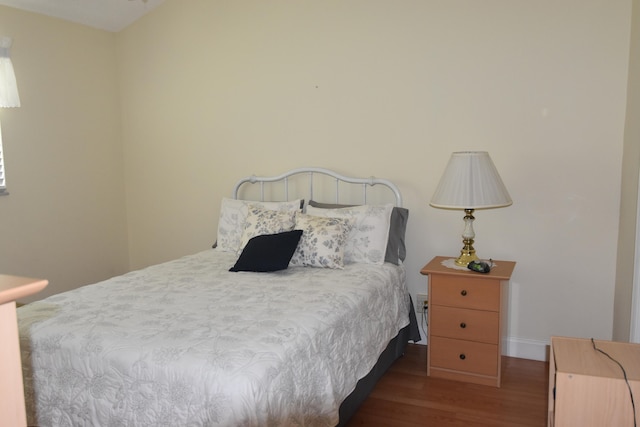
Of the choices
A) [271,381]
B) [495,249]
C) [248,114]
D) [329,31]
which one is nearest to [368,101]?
[329,31]

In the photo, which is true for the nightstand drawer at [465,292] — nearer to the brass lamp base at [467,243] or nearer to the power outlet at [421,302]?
the brass lamp base at [467,243]

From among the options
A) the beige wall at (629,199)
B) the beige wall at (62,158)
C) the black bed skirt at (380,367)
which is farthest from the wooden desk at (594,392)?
the beige wall at (62,158)

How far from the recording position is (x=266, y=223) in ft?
10.7

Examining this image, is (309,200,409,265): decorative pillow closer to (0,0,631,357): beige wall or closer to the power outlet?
(0,0,631,357): beige wall

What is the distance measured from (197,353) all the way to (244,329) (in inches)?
10.4

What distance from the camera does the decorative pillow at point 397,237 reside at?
323 cm

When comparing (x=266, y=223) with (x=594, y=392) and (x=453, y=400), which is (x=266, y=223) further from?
(x=594, y=392)

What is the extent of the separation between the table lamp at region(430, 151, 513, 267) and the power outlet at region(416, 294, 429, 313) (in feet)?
2.60

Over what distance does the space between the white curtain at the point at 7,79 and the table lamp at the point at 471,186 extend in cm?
278

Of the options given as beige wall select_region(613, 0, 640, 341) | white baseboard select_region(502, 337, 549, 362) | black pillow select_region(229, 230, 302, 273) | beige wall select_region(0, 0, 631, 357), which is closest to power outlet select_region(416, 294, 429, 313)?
beige wall select_region(0, 0, 631, 357)

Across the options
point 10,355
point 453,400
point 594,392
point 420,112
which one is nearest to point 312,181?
point 420,112

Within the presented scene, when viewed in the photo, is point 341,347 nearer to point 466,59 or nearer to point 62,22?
point 466,59

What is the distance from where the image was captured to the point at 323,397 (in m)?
2.05

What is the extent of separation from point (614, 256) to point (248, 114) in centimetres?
260
